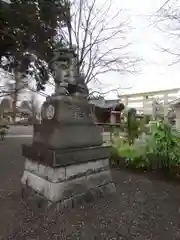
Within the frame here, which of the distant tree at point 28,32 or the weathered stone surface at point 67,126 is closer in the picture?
the weathered stone surface at point 67,126

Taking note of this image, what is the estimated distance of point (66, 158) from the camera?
3.43 m

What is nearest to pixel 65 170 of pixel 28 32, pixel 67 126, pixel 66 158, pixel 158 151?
pixel 66 158

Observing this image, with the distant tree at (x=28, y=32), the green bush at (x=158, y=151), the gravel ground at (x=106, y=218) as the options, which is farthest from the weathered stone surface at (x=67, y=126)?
the distant tree at (x=28, y=32)

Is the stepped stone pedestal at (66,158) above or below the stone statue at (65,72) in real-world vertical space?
below

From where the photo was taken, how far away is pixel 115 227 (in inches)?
110

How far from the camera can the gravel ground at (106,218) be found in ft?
8.64

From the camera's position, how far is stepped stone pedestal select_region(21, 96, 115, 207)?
337 cm

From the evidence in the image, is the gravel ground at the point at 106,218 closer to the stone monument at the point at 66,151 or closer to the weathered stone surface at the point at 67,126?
the stone monument at the point at 66,151

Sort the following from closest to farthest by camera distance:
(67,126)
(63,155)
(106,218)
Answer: (106,218)
(63,155)
(67,126)

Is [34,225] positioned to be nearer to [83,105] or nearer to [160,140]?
[83,105]

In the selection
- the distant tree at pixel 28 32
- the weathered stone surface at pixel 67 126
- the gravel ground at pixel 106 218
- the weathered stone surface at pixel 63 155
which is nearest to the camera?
the gravel ground at pixel 106 218

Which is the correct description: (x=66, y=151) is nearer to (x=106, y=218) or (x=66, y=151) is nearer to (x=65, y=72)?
(x=106, y=218)

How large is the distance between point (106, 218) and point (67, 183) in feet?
2.52

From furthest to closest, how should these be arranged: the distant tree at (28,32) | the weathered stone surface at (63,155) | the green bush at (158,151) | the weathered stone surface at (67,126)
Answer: the distant tree at (28,32) < the green bush at (158,151) < the weathered stone surface at (67,126) < the weathered stone surface at (63,155)
